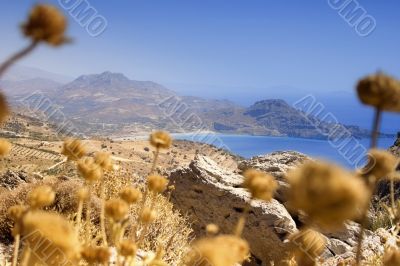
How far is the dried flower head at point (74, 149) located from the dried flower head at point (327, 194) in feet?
6.34

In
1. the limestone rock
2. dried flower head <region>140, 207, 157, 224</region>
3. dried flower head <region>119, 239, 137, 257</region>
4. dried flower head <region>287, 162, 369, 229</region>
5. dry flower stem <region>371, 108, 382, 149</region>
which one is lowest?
the limestone rock

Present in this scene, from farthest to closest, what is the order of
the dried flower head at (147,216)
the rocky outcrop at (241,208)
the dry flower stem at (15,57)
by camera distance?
the rocky outcrop at (241,208), the dried flower head at (147,216), the dry flower stem at (15,57)

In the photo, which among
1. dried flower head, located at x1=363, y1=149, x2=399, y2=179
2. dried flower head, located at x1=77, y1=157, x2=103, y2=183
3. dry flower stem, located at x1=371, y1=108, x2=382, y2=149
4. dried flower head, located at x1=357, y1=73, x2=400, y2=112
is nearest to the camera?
dry flower stem, located at x1=371, y1=108, x2=382, y2=149

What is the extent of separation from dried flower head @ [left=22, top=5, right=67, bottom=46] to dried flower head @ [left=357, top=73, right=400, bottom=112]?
103 cm

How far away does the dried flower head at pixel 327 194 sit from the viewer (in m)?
0.83

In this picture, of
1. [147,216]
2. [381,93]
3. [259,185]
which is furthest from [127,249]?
[381,93]

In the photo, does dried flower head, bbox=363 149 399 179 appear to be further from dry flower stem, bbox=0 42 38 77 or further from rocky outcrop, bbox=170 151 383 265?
rocky outcrop, bbox=170 151 383 265

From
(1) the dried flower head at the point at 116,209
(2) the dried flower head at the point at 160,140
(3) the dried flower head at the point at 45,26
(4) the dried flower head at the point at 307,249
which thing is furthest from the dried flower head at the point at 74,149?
(3) the dried flower head at the point at 45,26

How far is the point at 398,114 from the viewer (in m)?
1.80

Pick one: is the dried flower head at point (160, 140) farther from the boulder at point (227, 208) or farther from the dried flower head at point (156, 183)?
the boulder at point (227, 208)

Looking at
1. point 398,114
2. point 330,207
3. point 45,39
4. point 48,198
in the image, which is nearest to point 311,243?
point 398,114

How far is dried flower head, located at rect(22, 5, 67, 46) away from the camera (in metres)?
1.21

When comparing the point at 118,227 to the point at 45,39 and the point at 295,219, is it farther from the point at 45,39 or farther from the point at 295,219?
the point at 295,219

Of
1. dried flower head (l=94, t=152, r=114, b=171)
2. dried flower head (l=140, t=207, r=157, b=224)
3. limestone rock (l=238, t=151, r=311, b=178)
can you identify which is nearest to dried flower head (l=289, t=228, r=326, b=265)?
dried flower head (l=140, t=207, r=157, b=224)
